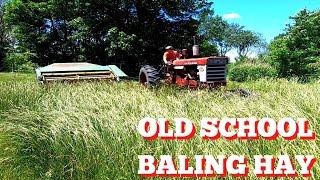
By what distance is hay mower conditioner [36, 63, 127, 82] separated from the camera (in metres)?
10.4

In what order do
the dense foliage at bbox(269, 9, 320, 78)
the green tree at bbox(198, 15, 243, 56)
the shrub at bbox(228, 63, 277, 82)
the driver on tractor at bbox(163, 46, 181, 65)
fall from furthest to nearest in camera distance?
Answer: the green tree at bbox(198, 15, 243, 56), the shrub at bbox(228, 63, 277, 82), the dense foliage at bbox(269, 9, 320, 78), the driver on tractor at bbox(163, 46, 181, 65)

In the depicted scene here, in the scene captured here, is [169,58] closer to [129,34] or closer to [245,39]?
[129,34]

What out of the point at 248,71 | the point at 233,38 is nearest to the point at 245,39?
the point at 233,38

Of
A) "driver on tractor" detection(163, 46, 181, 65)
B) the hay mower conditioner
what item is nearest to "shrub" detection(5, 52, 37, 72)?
the hay mower conditioner

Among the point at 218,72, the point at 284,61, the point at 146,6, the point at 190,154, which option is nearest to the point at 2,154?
the point at 190,154

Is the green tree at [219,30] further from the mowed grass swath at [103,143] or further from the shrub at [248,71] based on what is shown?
the mowed grass swath at [103,143]

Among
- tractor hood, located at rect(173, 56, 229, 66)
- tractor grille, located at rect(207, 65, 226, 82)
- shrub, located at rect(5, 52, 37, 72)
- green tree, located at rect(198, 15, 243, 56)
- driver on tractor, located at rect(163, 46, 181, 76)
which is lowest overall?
tractor grille, located at rect(207, 65, 226, 82)

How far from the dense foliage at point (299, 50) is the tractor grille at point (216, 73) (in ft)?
33.6

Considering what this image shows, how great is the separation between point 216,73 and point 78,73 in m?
4.46

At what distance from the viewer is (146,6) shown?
70.5 ft

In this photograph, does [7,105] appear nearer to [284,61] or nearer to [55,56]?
[284,61]

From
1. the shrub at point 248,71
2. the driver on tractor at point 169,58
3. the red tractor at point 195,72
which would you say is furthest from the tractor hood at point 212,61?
the shrub at point 248,71

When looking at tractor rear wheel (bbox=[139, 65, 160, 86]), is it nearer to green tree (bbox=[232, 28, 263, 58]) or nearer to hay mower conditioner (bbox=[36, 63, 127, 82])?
hay mower conditioner (bbox=[36, 63, 127, 82])

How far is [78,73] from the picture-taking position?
35.3ft
